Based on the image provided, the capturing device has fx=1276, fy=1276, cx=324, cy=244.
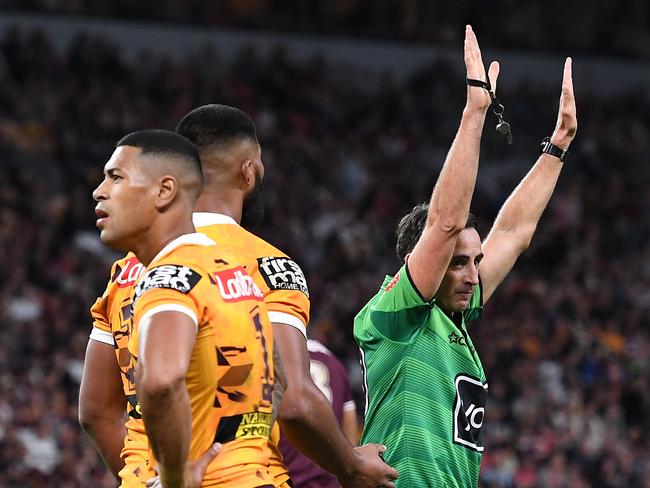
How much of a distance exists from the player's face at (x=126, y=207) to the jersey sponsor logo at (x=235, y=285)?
0.27 metres

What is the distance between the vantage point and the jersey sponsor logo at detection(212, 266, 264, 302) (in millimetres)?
3580

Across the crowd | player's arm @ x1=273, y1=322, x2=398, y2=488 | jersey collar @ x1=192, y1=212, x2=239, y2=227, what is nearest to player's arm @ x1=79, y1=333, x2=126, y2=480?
jersey collar @ x1=192, y1=212, x2=239, y2=227

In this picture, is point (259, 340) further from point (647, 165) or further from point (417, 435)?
point (647, 165)

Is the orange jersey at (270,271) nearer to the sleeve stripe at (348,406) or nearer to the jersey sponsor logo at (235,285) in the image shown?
the jersey sponsor logo at (235,285)

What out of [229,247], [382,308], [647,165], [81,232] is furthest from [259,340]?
[647,165]

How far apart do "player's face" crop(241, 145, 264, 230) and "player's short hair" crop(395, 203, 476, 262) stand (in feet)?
2.12

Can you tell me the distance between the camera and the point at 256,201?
4.37m

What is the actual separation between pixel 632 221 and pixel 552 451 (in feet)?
22.0

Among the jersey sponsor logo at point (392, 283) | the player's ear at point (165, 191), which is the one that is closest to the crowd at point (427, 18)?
the jersey sponsor logo at point (392, 283)

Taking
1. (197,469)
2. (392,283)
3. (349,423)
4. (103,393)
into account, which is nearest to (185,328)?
(197,469)

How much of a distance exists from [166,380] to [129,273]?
3.46 ft

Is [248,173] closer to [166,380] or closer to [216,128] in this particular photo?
[216,128]

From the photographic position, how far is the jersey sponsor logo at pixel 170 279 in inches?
135

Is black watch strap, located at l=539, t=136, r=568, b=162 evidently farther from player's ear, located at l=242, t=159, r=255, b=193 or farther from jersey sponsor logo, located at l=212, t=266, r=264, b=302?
jersey sponsor logo, located at l=212, t=266, r=264, b=302
